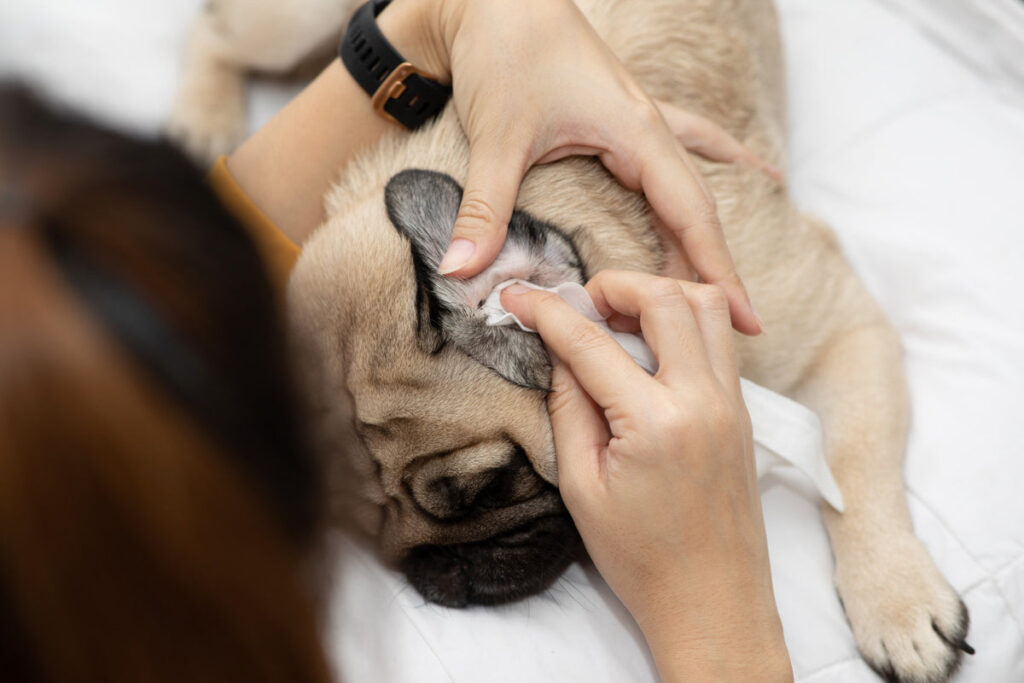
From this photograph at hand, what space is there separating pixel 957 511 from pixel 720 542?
0.79m

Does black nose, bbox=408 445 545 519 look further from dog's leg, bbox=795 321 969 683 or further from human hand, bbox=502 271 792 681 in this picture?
dog's leg, bbox=795 321 969 683

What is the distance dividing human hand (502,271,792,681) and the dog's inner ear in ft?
0.19

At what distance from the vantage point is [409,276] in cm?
134

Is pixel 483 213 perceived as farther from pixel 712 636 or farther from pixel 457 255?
pixel 712 636

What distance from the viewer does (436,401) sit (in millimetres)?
1297

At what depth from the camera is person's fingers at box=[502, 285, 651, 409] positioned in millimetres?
1167

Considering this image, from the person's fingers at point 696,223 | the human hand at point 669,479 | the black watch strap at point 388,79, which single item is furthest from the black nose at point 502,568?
the black watch strap at point 388,79

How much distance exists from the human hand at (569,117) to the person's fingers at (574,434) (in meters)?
0.39

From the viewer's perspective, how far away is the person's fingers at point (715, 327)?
1.28 metres

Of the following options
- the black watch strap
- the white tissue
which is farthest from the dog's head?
the black watch strap

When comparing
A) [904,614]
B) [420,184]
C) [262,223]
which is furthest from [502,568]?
[262,223]

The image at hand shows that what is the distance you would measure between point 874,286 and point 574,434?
1.37 meters

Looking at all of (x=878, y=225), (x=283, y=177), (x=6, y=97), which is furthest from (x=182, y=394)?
(x=878, y=225)

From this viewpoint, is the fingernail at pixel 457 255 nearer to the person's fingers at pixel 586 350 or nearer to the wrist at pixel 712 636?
Result: the person's fingers at pixel 586 350
